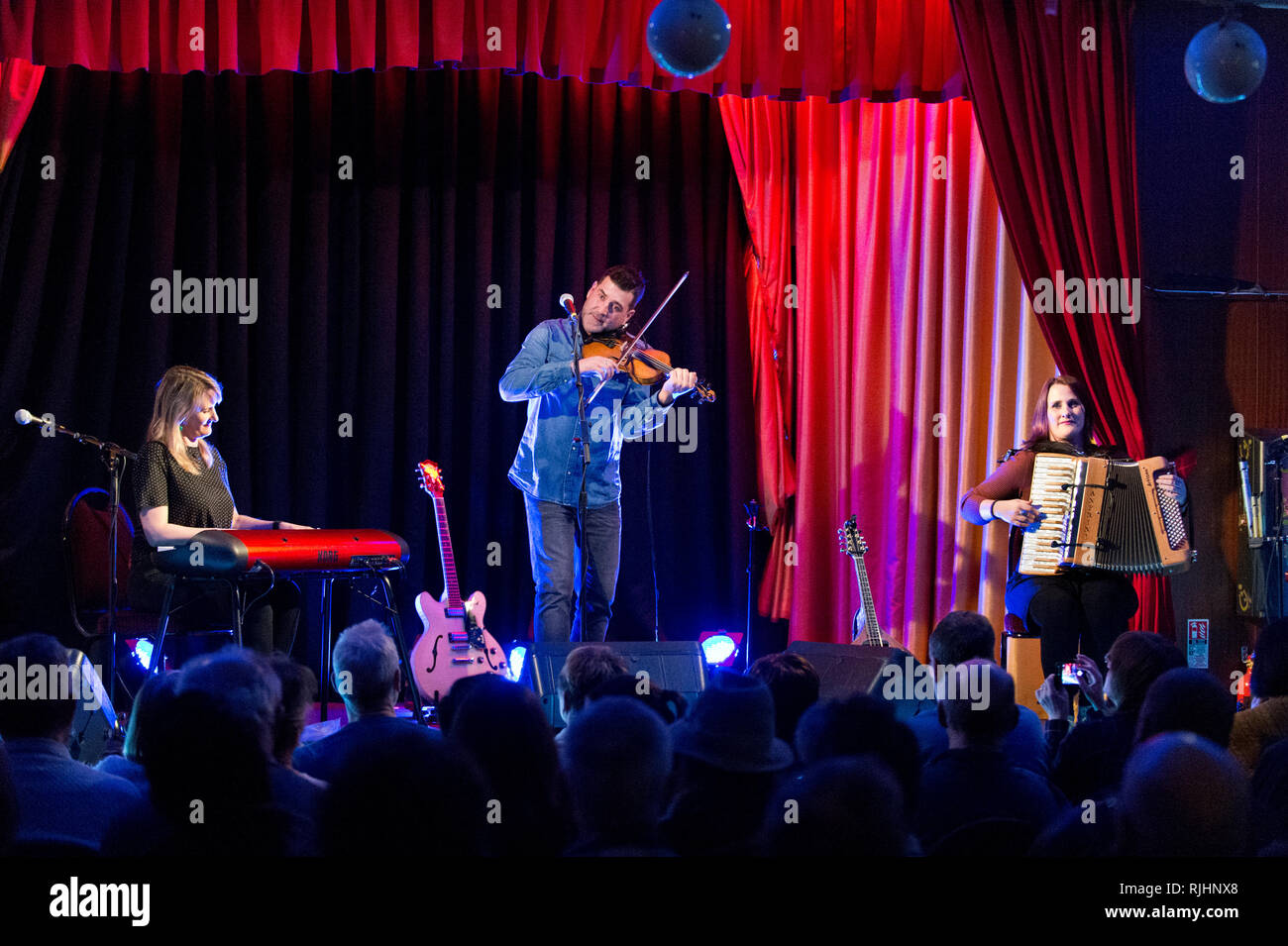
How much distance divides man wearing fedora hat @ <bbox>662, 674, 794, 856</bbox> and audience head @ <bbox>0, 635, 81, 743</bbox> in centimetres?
116

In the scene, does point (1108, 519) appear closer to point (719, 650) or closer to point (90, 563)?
point (719, 650)

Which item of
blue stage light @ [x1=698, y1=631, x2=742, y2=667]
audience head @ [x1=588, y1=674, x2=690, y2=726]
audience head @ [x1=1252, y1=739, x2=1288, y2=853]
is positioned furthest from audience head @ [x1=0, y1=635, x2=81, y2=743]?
blue stage light @ [x1=698, y1=631, x2=742, y2=667]

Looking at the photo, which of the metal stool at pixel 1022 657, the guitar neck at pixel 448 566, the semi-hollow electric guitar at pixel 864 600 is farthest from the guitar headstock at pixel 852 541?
the guitar neck at pixel 448 566

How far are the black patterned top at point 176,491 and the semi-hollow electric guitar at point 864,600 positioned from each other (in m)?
2.50

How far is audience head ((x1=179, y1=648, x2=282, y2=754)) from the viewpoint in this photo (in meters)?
2.24

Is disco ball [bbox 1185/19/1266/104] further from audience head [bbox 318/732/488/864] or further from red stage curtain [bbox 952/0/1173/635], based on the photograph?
audience head [bbox 318/732/488/864]

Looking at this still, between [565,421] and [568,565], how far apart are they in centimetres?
57

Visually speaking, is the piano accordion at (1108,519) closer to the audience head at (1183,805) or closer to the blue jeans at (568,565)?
the blue jeans at (568,565)

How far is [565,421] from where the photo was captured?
4.79 meters

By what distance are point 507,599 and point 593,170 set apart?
2111 millimetres

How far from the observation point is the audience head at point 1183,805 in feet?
5.96

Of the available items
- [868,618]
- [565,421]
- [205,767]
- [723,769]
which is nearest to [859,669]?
[868,618]

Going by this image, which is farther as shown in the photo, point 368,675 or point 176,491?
point 176,491

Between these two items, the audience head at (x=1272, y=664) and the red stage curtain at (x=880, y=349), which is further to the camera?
the red stage curtain at (x=880, y=349)
